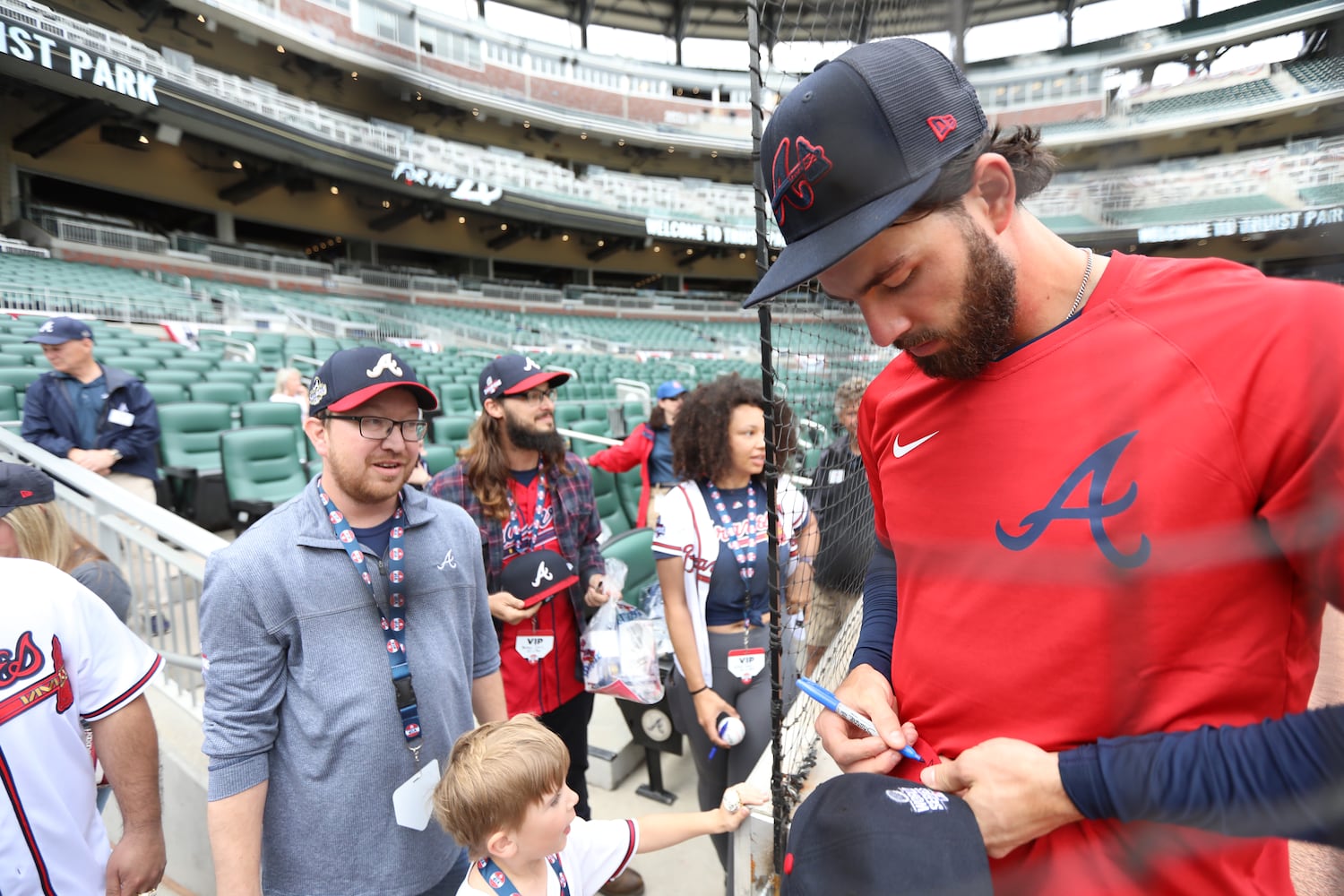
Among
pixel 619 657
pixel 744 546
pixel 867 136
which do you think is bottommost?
pixel 619 657

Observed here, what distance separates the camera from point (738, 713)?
2.09 metres

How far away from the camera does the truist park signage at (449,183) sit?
20.4m

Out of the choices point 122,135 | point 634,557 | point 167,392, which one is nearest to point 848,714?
point 634,557

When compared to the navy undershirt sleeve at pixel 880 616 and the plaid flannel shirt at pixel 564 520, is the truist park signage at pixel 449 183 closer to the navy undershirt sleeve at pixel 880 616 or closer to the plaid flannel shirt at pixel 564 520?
the plaid flannel shirt at pixel 564 520

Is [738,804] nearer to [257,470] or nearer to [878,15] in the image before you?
[878,15]

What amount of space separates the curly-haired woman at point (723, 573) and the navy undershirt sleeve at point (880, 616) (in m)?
0.89

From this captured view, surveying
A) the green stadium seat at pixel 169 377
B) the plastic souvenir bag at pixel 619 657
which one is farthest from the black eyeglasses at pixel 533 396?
the green stadium seat at pixel 169 377

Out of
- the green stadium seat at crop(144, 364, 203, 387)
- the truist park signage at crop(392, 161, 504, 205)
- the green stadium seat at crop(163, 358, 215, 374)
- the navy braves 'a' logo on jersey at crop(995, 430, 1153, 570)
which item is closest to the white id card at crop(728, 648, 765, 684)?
the navy braves 'a' logo on jersey at crop(995, 430, 1153, 570)

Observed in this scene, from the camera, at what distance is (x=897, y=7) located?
6.73ft

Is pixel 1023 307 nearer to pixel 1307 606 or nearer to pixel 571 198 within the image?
pixel 1307 606

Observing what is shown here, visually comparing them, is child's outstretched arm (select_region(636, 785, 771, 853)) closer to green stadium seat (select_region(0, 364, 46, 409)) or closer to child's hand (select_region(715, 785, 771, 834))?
child's hand (select_region(715, 785, 771, 834))

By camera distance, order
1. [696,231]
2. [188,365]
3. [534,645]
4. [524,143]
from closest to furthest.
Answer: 1. [534,645]
2. [188,365]
3. [524,143]
4. [696,231]

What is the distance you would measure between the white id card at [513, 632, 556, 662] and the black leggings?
0.48m

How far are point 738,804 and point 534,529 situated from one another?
1203 millimetres
